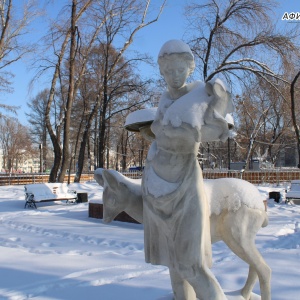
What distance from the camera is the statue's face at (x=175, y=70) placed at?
2.44 metres

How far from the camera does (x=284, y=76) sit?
1296cm

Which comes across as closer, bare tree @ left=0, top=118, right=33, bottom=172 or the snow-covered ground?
the snow-covered ground

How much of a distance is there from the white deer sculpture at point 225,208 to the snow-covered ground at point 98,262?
100 centimetres

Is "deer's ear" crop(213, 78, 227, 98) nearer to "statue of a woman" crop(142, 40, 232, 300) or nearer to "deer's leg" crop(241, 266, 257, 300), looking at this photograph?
"statue of a woman" crop(142, 40, 232, 300)

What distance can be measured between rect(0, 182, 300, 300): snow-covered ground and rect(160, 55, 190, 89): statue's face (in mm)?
2008

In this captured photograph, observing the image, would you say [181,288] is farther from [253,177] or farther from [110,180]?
[253,177]

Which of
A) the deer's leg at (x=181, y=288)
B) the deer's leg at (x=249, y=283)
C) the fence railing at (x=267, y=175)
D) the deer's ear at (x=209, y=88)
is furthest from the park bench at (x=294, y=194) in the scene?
the deer's ear at (x=209, y=88)

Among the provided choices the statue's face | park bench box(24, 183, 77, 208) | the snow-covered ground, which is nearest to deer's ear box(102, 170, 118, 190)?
the statue's face

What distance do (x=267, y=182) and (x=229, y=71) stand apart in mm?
11985

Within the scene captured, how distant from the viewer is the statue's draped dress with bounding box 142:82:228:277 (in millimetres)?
2305

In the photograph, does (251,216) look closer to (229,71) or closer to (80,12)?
(229,71)

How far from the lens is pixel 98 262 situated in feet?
18.1

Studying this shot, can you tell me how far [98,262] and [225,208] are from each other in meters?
3.34

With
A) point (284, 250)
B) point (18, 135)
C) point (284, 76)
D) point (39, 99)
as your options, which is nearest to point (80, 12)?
point (284, 76)
